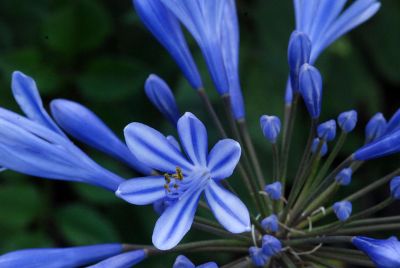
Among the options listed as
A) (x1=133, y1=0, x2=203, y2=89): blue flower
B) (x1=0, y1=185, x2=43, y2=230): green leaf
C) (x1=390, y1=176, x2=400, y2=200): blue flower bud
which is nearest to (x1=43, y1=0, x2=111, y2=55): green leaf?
(x1=0, y1=185, x2=43, y2=230): green leaf

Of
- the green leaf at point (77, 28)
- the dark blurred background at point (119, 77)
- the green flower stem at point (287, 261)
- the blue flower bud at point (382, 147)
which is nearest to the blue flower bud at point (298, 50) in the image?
the blue flower bud at point (382, 147)

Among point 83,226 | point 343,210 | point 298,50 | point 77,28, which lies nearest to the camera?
point 343,210

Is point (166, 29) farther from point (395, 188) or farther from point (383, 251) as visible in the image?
point (383, 251)

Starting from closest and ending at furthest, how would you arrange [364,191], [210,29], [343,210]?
[343,210]
[364,191]
[210,29]

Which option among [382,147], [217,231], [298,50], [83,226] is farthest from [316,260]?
[83,226]

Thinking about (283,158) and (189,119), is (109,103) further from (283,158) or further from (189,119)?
(189,119)

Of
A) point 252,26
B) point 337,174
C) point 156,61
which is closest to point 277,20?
point 252,26

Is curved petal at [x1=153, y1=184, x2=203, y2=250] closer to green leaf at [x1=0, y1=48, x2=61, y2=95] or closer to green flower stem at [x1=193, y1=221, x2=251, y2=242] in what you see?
green flower stem at [x1=193, y1=221, x2=251, y2=242]
